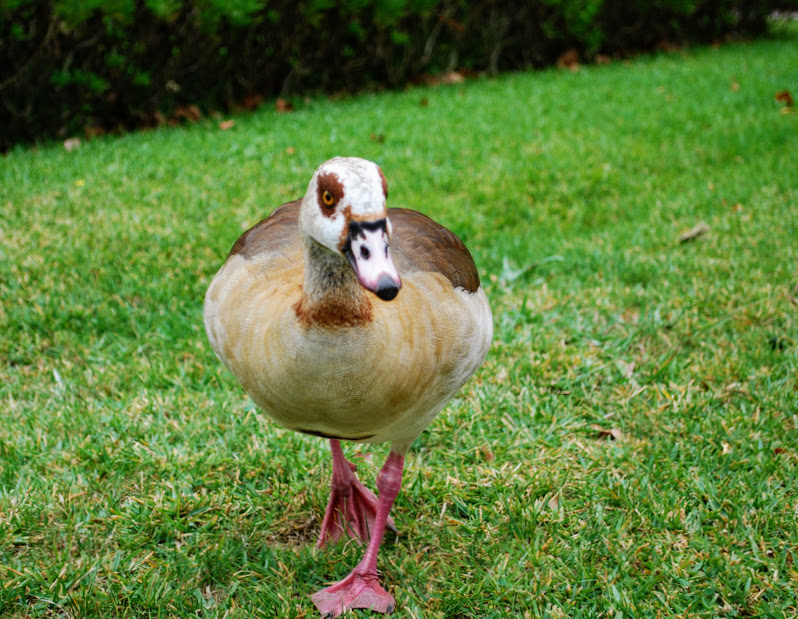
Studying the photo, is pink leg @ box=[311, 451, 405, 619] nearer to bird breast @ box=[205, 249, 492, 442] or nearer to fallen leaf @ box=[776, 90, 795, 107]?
bird breast @ box=[205, 249, 492, 442]

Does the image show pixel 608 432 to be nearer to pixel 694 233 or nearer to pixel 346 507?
pixel 346 507

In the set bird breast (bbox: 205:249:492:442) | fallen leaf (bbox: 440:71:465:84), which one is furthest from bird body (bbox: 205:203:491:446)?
fallen leaf (bbox: 440:71:465:84)

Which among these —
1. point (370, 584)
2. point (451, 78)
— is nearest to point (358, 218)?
point (370, 584)

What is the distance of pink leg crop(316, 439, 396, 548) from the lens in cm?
264

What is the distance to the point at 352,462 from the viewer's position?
10.2ft

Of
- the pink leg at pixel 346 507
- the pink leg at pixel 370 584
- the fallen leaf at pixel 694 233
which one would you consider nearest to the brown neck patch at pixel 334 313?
the pink leg at pixel 370 584

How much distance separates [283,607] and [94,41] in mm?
5777

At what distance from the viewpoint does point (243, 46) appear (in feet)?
25.3

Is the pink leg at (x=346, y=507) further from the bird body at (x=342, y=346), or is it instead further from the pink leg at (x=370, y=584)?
the bird body at (x=342, y=346)

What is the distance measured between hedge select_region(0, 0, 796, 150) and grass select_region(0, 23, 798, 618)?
3.12 feet

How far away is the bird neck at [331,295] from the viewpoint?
1845 millimetres

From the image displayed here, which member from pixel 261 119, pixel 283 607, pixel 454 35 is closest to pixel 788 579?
pixel 283 607

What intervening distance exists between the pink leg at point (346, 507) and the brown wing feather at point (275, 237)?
2.46 ft

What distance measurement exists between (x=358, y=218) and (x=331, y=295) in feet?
0.81
